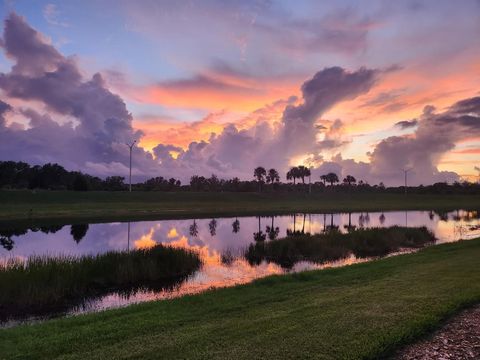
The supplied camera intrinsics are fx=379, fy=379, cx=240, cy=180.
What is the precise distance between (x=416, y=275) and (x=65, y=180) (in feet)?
489

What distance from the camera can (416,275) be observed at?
14.4 meters

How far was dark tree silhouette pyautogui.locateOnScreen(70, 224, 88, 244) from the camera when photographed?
37.4 meters

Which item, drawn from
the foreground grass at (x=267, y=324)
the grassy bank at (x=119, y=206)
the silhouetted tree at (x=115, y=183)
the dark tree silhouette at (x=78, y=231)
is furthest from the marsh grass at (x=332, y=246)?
the silhouetted tree at (x=115, y=183)

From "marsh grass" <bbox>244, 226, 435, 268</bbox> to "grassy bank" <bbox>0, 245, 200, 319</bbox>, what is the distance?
6090mm

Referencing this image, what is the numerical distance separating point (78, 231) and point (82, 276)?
2712 centimetres

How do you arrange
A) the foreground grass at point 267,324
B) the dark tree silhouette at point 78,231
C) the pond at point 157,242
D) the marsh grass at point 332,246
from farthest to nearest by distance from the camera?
the dark tree silhouette at point 78,231, the marsh grass at point 332,246, the pond at point 157,242, the foreground grass at point 267,324

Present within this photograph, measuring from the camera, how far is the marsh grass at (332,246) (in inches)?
1054

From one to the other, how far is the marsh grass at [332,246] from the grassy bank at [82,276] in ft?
20.0

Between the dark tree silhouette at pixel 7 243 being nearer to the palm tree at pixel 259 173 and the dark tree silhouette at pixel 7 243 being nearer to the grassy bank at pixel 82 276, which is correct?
the grassy bank at pixel 82 276

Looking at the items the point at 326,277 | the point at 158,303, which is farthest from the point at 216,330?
the point at 326,277

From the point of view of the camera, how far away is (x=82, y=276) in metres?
18.1

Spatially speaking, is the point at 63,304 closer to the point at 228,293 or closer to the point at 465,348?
the point at 228,293

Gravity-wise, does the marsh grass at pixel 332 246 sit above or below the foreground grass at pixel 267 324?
below

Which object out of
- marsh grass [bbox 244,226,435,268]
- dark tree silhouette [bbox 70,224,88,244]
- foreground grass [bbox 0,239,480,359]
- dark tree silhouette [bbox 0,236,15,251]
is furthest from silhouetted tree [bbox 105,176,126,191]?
foreground grass [bbox 0,239,480,359]
